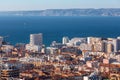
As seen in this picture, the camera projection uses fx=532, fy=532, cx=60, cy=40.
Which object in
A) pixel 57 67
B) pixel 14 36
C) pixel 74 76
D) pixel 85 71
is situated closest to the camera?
pixel 74 76

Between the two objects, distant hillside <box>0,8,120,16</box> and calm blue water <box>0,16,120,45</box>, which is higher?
distant hillside <box>0,8,120,16</box>

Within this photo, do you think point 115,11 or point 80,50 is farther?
point 115,11

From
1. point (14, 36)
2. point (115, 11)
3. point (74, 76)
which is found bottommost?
point (74, 76)

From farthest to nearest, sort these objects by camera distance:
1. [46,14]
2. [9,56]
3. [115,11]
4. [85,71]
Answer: [46,14] → [115,11] → [9,56] → [85,71]

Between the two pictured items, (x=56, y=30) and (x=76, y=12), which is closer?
(x=56, y=30)

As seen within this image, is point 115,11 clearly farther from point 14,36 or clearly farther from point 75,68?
point 75,68

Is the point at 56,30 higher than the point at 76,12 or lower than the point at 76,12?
lower

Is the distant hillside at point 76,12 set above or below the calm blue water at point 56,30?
above

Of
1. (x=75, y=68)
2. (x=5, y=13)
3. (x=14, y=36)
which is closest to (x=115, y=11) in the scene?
(x=5, y=13)

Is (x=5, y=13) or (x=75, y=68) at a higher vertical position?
(x=5, y=13)

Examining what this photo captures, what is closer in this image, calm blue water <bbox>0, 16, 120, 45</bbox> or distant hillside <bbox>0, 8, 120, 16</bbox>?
calm blue water <bbox>0, 16, 120, 45</bbox>

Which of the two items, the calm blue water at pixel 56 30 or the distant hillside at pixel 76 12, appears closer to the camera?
the calm blue water at pixel 56 30
